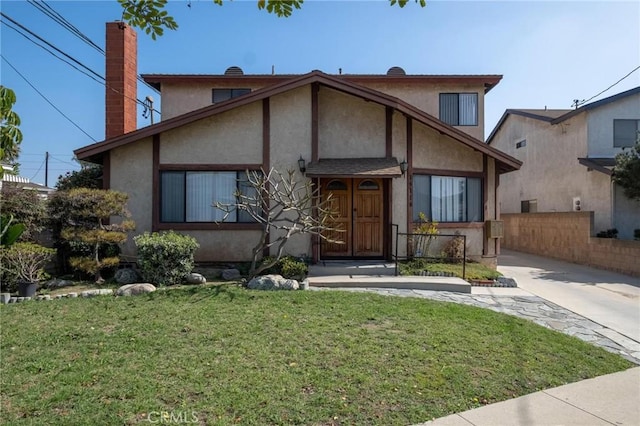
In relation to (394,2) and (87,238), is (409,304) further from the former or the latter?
(87,238)

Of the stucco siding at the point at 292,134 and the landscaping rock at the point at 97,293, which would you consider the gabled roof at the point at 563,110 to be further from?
the landscaping rock at the point at 97,293

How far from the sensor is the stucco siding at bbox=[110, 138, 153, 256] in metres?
10.7

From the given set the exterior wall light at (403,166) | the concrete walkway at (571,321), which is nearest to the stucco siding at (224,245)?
the concrete walkway at (571,321)

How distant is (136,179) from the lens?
10773mm

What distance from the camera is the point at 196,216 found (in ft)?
36.0

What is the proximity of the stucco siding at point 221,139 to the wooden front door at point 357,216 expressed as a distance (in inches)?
94.4

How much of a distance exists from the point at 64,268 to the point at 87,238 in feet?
5.48

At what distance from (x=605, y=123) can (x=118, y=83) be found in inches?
709

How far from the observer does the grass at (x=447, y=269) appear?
32.9ft

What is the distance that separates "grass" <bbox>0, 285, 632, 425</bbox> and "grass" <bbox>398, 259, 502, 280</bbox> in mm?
3115

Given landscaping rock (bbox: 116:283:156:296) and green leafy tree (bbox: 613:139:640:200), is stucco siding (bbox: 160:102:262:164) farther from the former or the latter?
green leafy tree (bbox: 613:139:640:200)

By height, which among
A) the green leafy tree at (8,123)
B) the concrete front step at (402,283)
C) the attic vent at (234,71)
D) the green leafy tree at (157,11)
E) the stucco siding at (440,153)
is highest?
the attic vent at (234,71)

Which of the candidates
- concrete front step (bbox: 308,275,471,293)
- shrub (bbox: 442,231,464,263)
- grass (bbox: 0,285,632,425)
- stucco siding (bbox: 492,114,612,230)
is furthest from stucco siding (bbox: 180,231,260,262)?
stucco siding (bbox: 492,114,612,230)

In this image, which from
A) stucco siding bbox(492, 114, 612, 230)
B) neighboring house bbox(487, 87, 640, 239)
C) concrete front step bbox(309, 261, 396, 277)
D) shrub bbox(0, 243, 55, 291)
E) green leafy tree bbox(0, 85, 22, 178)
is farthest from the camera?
stucco siding bbox(492, 114, 612, 230)
